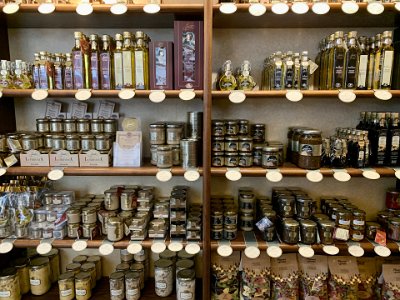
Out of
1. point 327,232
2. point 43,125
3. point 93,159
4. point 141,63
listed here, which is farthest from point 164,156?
point 327,232

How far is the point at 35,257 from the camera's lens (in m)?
2.00

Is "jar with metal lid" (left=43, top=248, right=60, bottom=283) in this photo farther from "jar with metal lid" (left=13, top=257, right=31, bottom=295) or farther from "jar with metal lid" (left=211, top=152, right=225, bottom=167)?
"jar with metal lid" (left=211, top=152, right=225, bottom=167)

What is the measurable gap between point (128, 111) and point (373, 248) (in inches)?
66.1

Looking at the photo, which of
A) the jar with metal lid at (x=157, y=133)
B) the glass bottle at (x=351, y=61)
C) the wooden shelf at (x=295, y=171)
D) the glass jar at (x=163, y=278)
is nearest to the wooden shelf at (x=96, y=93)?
the jar with metal lid at (x=157, y=133)

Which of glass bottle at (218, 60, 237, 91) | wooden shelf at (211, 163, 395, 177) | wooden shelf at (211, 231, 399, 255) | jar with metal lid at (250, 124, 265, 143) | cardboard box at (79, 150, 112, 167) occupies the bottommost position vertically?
wooden shelf at (211, 231, 399, 255)

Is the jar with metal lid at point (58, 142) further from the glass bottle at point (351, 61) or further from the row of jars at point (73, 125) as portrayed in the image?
the glass bottle at point (351, 61)

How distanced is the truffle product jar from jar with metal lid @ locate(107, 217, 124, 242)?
2.18 ft

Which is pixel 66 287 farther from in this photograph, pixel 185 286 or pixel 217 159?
pixel 217 159

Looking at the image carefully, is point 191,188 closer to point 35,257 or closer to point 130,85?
point 130,85

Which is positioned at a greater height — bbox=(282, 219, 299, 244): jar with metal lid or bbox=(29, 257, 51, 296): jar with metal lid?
bbox=(282, 219, 299, 244): jar with metal lid

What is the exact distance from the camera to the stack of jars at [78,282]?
180cm

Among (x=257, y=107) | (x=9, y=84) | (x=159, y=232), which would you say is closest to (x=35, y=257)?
(x=159, y=232)

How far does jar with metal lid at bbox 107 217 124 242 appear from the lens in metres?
1.68

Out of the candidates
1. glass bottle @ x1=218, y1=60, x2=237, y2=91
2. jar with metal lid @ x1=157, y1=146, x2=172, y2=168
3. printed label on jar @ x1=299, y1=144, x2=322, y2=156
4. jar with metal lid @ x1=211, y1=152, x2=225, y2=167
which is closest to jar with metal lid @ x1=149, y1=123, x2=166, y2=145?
jar with metal lid @ x1=157, y1=146, x2=172, y2=168
